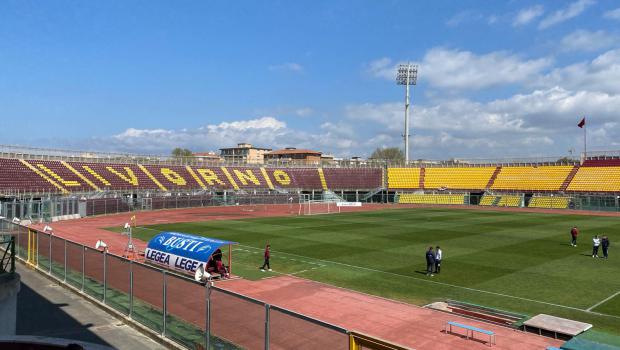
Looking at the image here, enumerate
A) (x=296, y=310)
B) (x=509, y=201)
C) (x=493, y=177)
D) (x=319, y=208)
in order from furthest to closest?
(x=493, y=177) → (x=509, y=201) → (x=319, y=208) → (x=296, y=310)

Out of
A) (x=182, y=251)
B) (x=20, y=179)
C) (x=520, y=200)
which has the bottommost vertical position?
(x=182, y=251)

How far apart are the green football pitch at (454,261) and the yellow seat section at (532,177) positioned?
34.3 metres

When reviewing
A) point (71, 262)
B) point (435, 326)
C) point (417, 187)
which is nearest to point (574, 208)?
point (417, 187)

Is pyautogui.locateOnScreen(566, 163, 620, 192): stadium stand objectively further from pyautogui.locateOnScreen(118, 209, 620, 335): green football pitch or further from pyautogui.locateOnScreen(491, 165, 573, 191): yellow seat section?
pyautogui.locateOnScreen(118, 209, 620, 335): green football pitch

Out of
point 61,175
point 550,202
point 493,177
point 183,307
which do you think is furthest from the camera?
point 493,177

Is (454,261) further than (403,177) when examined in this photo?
No

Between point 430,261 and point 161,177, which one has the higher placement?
point 161,177

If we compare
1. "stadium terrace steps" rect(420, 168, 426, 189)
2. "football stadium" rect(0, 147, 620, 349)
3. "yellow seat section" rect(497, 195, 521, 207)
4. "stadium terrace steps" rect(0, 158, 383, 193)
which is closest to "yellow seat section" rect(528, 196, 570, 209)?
"football stadium" rect(0, 147, 620, 349)

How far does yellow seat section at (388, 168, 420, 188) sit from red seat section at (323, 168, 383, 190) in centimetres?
246

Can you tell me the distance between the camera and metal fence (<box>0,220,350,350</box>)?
8.96 metres

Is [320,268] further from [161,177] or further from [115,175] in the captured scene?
[161,177]

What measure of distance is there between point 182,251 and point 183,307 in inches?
463

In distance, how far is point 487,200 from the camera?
84.1m

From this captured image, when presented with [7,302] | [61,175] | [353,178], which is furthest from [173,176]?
[7,302]
